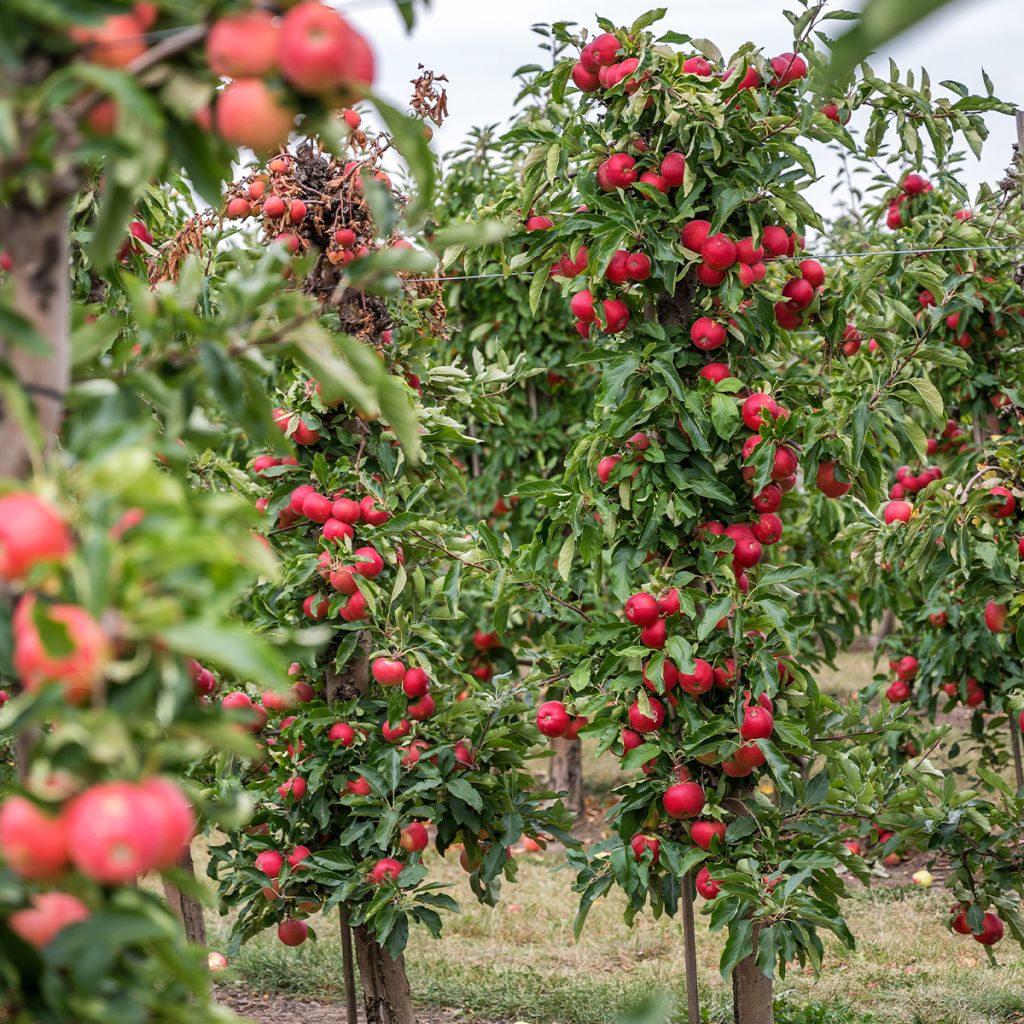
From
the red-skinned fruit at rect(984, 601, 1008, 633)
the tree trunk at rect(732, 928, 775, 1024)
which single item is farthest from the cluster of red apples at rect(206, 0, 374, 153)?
the red-skinned fruit at rect(984, 601, 1008, 633)

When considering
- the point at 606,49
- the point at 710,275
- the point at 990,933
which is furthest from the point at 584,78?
the point at 990,933

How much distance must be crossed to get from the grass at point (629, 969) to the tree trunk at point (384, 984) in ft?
1.82

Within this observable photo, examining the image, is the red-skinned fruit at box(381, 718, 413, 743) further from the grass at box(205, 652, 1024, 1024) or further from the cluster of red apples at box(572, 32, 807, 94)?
the cluster of red apples at box(572, 32, 807, 94)

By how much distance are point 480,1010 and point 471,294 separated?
13.0ft

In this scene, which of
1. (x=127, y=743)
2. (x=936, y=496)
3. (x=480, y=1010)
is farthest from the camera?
(x=480, y=1010)

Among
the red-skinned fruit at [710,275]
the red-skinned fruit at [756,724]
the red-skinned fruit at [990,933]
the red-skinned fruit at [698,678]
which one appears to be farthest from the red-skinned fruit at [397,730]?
the red-skinned fruit at [990,933]

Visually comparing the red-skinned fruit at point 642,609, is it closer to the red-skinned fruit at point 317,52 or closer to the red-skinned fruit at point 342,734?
the red-skinned fruit at point 342,734

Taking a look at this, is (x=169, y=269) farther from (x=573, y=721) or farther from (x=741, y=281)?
(x=573, y=721)

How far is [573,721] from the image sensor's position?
313 centimetres

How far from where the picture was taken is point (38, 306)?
1085 millimetres

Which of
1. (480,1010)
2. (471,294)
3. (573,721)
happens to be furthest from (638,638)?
(471,294)

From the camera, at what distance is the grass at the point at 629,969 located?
396cm

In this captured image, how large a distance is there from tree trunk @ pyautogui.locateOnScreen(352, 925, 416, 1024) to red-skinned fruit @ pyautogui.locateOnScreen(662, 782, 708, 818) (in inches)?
39.1

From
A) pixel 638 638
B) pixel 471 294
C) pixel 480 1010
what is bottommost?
pixel 480 1010
